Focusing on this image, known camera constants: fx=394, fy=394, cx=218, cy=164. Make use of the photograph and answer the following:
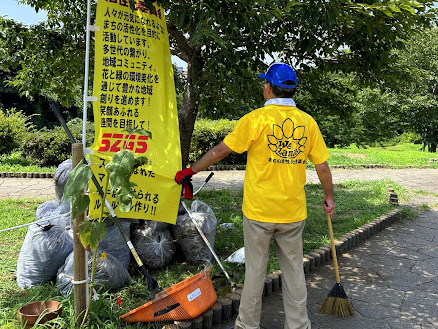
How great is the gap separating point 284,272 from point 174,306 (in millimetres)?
912

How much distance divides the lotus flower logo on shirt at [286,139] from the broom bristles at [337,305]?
1.55m

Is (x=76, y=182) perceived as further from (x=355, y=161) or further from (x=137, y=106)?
(x=355, y=161)

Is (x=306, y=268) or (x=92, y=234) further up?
(x=92, y=234)

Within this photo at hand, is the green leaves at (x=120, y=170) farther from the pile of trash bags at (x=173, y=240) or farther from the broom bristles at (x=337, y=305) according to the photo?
the broom bristles at (x=337, y=305)

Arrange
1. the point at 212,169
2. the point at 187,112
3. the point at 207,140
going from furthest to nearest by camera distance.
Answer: the point at 207,140 → the point at 212,169 → the point at 187,112

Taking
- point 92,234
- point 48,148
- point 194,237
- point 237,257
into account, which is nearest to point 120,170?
point 92,234

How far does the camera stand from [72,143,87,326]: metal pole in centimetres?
292

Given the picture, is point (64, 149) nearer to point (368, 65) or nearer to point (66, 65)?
point (66, 65)

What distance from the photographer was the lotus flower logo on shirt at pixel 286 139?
9.78 feet

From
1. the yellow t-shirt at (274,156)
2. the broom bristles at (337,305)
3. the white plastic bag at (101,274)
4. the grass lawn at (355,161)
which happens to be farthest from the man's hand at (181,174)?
the grass lawn at (355,161)

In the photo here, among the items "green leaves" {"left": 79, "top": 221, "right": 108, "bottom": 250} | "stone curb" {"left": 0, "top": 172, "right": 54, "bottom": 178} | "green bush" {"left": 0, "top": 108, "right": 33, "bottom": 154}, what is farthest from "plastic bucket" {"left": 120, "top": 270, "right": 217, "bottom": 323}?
"green bush" {"left": 0, "top": 108, "right": 33, "bottom": 154}

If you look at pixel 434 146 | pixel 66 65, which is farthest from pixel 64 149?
pixel 434 146

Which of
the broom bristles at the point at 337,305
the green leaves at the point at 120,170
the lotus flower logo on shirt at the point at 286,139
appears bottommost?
the broom bristles at the point at 337,305

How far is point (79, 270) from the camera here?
2.93m
